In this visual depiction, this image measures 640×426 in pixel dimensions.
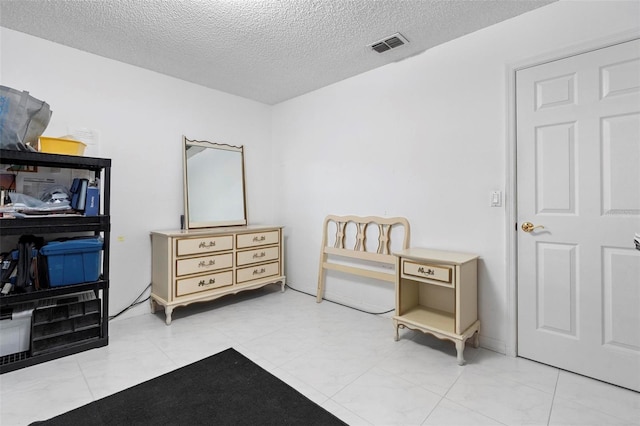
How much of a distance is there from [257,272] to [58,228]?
1.81 meters

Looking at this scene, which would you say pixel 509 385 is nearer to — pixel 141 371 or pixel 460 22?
pixel 141 371

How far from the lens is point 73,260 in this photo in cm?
224

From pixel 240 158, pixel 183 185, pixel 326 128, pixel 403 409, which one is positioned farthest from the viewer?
pixel 240 158

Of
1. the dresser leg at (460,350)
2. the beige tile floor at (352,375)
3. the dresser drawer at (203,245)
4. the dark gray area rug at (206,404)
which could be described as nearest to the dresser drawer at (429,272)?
the dresser leg at (460,350)

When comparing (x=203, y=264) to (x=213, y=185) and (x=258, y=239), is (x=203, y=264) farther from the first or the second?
(x=213, y=185)

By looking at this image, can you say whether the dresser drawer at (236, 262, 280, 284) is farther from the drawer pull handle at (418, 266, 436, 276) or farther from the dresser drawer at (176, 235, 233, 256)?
the drawer pull handle at (418, 266, 436, 276)

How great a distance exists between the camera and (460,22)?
7.45 ft

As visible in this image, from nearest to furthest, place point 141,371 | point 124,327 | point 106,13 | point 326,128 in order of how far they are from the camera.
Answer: point 141,371 → point 106,13 → point 124,327 → point 326,128

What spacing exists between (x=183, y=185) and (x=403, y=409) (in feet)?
9.50

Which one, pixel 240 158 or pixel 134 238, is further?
pixel 240 158

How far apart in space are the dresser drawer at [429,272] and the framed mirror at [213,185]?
84.8 inches

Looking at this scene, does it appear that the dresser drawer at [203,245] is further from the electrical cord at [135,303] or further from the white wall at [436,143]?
the white wall at [436,143]

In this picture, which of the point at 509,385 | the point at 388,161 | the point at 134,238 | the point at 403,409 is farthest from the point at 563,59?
the point at 134,238

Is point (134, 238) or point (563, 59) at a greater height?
point (563, 59)
